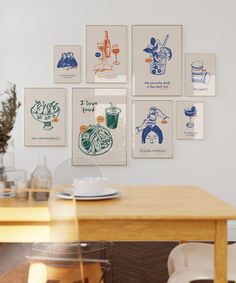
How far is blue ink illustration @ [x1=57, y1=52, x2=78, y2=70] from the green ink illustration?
633 millimetres

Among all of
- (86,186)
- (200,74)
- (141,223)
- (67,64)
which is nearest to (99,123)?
(67,64)

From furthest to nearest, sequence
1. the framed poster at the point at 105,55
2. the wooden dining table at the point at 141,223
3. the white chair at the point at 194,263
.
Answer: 1. the framed poster at the point at 105,55
2. the white chair at the point at 194,263
3. the wooden dining table at the point at 141,223

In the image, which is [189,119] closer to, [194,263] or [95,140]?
[95,140]

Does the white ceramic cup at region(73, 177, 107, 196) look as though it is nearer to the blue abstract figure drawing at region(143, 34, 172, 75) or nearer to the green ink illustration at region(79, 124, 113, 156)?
the green ink illustration at region(79, 124, 113, 156)

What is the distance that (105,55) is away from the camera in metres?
4.29

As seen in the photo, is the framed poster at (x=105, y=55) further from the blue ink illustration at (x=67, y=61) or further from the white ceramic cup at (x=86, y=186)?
the white ceramic cup at (x=86, y=186)

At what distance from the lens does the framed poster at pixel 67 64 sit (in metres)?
4.28

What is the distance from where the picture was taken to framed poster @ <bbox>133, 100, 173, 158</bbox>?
429cm

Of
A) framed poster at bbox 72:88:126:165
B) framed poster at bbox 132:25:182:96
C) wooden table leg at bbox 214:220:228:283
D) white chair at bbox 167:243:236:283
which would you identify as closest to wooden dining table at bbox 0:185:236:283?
wooden table leg at bbox 214:220:228:283

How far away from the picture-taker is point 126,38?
4289 mm

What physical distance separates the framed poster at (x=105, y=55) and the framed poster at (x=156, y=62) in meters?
0.13

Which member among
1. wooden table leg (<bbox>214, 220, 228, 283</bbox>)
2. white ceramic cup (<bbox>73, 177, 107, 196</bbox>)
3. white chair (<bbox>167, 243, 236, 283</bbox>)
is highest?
white ceramic cup (<bbox>73, 177, 107, 196</bbox>)

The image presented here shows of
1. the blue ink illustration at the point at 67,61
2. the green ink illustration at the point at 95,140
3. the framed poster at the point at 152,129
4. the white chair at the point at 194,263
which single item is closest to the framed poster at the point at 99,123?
the green ink illustration at the point at 95,140

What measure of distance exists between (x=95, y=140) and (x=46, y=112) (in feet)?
1.85
